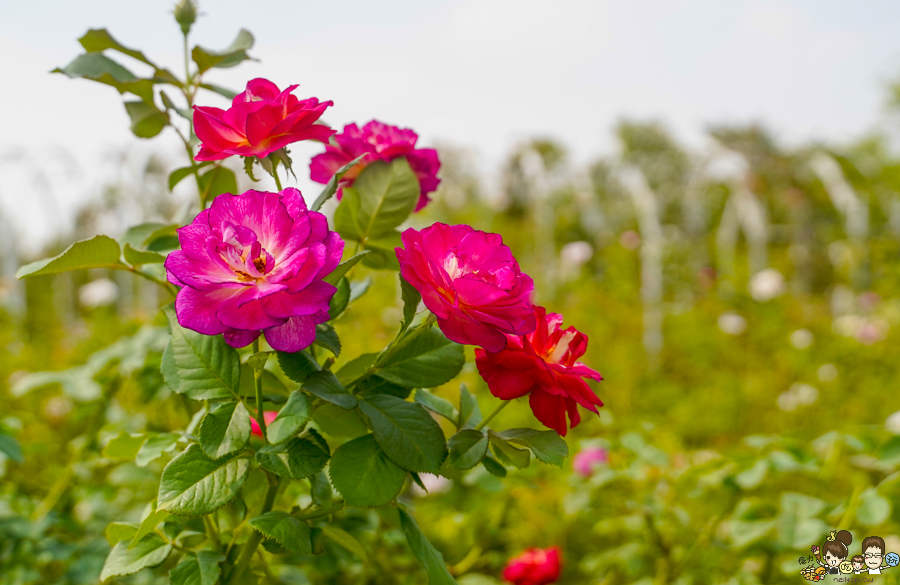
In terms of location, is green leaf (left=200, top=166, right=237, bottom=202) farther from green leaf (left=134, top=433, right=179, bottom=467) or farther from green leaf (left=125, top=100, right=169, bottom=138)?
green leaf (left=134, top=433, right=179, bottom=467)

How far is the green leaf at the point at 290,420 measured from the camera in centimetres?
40

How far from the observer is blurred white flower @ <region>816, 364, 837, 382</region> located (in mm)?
3681

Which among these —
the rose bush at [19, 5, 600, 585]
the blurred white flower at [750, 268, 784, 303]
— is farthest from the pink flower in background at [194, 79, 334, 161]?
the blurred white flower at [750, 268, 784, 303]

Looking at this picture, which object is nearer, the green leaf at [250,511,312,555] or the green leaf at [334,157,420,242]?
the green leaf at [250,511,312,555]

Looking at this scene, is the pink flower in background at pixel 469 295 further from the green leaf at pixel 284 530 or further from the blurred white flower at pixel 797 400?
the blurred white flower at pixel 797 400

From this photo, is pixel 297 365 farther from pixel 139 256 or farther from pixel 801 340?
pixel 801 340

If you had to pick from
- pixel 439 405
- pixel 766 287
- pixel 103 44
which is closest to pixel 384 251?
pixel 439 405

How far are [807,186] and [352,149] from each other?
9.12 meters

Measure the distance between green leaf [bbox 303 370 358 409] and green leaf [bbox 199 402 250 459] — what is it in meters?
0.06

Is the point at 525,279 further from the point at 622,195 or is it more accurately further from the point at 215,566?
the point at 622,195

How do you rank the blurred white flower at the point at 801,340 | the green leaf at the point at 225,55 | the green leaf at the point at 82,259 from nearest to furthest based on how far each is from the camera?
the green leaf at the point at 82,259 → the green leaf at the point at 225,55 → the blurred white flower at the point at 801,340

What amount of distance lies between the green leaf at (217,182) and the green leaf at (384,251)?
0.16 metres

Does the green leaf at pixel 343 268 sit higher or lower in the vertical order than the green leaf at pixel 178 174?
lower

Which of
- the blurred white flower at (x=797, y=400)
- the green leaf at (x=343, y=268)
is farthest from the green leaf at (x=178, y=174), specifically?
the blurred white flower at (x=797, y=400)
